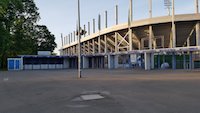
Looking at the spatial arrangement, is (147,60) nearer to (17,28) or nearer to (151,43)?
(151,43)

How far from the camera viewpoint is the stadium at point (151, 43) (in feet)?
175

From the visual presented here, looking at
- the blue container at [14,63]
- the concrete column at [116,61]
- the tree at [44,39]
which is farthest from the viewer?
the tree at [44,39]

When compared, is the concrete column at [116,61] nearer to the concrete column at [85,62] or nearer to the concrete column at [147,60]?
the concrete column at [85,62]

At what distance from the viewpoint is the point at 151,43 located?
59219 mm

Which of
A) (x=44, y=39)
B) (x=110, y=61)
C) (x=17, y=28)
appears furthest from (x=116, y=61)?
(x=44, y=39)

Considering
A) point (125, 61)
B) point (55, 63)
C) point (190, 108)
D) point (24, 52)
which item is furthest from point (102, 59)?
point (190, 108)

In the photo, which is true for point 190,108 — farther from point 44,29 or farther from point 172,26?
point 44,29

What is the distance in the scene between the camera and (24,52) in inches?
2741

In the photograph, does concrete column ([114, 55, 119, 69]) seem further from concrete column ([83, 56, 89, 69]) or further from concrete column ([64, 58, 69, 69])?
concrete column ([64, 58, 69, 69])

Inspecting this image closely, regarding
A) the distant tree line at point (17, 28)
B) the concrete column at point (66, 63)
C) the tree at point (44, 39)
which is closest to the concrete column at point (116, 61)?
the concrete column at point (66, 63)

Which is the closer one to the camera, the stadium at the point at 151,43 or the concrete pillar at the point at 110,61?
the stadium at the point at 151,43

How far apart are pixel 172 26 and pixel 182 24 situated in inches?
121

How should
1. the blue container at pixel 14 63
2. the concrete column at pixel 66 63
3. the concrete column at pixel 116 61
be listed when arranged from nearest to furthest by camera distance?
the blue container at pixel 14 63
the concrete column at pixel 116 61
the concrete column at pixel 66 63

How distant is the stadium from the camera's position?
5341 cm
